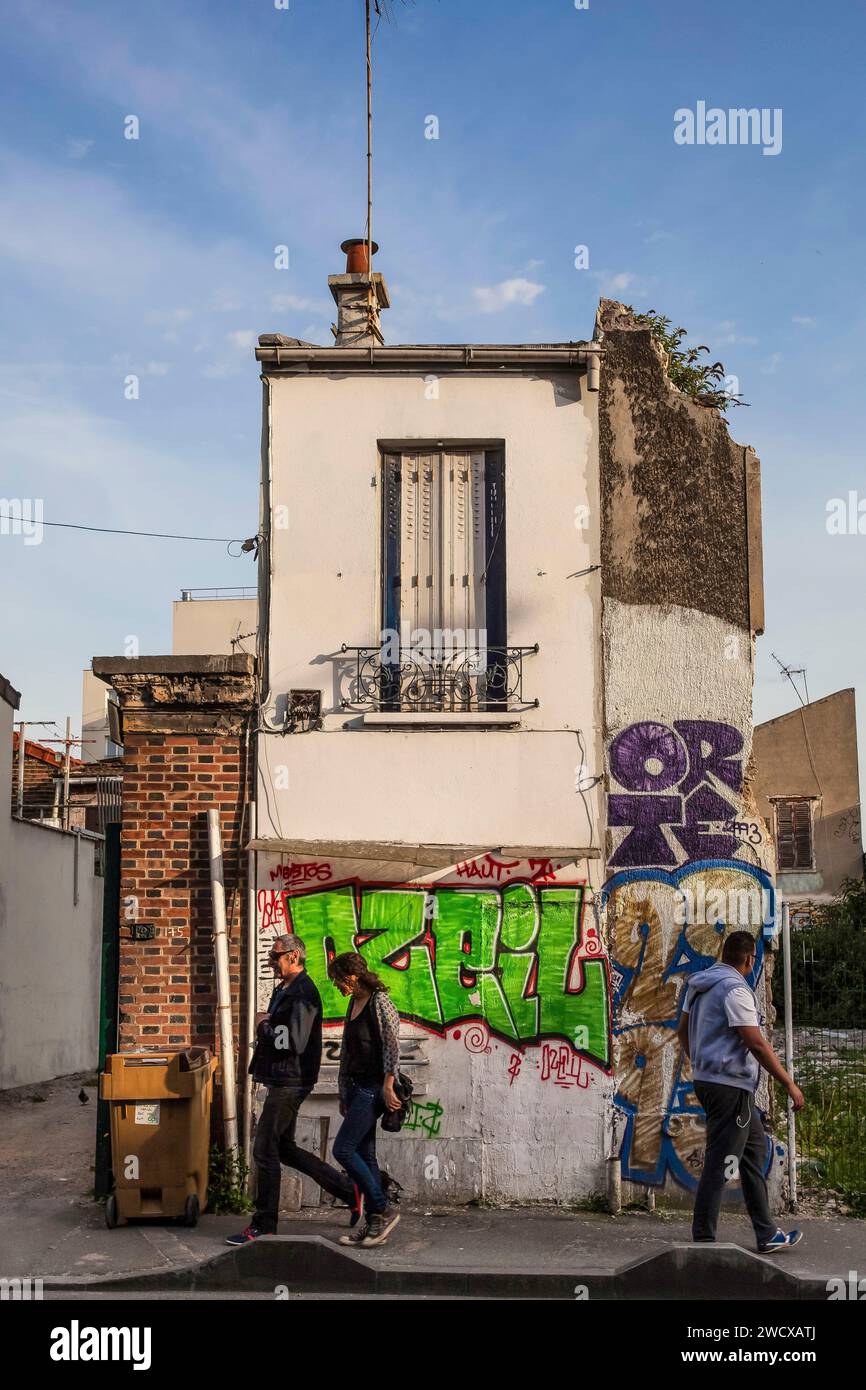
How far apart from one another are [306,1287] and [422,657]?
14.0 feet

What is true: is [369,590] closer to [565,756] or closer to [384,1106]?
[565,756]

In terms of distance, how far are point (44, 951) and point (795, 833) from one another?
16.8m

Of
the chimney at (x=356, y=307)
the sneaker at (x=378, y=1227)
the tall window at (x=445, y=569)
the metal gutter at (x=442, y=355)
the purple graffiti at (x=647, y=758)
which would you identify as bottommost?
the sneaker at (x=378, y=1227)

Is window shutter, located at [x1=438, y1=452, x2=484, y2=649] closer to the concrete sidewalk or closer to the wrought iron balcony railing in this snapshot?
the wrought iron balcony railing

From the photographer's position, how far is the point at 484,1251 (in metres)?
7.55

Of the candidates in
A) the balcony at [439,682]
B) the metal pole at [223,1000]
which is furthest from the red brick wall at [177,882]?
the balcony at [439,682]

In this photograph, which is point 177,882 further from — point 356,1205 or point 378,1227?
point 378,1227

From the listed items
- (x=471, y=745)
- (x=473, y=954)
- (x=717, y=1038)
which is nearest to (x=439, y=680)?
(x=471, y=745)

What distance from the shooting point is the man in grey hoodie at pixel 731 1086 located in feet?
23.9

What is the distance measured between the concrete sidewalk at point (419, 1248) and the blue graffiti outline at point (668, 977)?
0.28 meters

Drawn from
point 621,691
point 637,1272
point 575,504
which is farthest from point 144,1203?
point 575,504

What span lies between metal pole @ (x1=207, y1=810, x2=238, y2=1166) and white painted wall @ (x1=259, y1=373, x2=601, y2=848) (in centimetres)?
43

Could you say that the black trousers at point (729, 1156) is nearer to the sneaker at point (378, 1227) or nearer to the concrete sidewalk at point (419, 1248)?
the concrete sidewalk at point (419, 1248)

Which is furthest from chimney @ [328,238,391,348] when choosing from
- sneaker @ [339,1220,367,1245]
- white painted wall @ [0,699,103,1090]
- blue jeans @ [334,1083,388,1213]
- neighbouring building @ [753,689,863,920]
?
neighbouring building @ [753,689,863,920]
